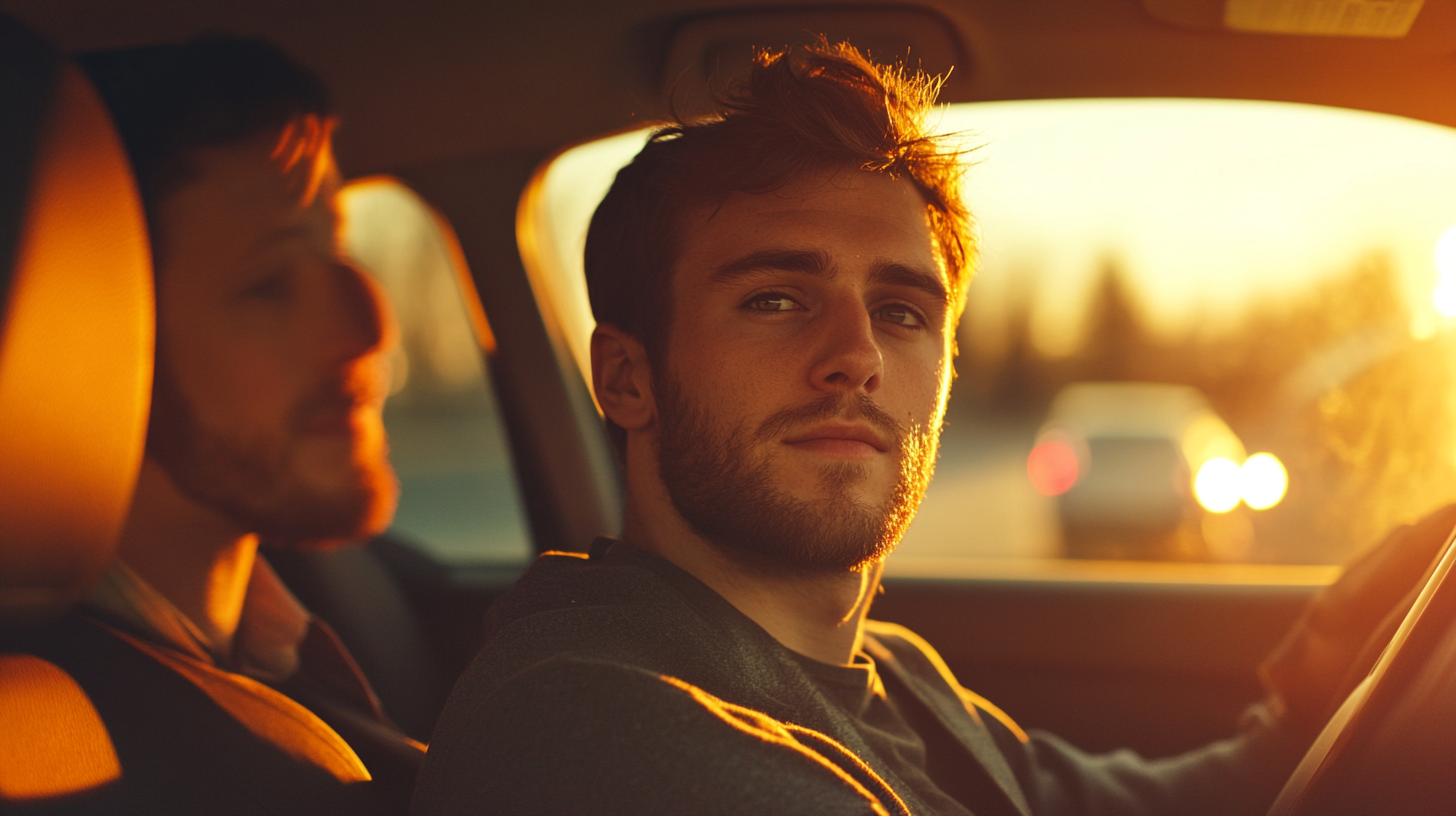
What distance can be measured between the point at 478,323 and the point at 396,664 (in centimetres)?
105

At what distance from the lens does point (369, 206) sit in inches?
118

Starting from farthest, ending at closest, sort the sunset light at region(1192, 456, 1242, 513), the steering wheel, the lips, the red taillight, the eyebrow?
1. the red taillight
2. the sunset light at region(1192, 456, 1242, 513)
3. the eyebrow
4. the lips
5. the steering wheel

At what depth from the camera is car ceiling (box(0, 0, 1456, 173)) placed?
1812 millimetres

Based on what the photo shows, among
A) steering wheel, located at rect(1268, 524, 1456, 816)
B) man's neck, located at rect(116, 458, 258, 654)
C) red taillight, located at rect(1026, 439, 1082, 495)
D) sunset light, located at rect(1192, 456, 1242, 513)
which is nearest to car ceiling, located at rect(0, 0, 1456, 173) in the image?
man's neck, located at rect(116, 458, 258, 654)

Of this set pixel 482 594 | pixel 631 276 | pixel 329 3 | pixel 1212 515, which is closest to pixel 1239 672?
pixel 1212 515

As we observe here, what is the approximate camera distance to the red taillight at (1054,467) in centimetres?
778

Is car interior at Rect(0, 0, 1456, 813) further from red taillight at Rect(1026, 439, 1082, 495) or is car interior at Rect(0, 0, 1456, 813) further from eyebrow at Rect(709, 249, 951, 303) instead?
red taillight at Rect(1026, 439, 1082, 495)


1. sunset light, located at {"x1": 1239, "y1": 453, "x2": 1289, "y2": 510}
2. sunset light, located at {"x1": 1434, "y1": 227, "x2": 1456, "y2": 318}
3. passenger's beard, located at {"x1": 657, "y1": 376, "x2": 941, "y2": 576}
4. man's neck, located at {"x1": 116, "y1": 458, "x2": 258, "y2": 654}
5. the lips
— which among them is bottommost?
man's neck, located at {"x1": 116, "y1": 458, "x2": 258, "y2": 654}

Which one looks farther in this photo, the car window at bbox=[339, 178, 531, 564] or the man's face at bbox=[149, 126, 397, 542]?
the car window at bbox=[339, 178, 531, 564]

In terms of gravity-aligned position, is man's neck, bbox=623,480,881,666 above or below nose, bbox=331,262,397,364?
below

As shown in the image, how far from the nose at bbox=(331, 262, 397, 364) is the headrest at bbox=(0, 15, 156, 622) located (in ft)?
3.21

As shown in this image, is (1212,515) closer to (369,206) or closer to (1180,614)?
(1180,614)

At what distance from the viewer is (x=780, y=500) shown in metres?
1.54

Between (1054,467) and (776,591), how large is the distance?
693 cm
